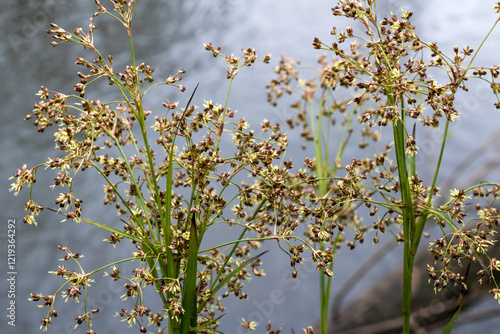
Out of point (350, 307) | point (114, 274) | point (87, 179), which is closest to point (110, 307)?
point (87, 179)

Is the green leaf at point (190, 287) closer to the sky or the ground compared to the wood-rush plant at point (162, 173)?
closer to the ground

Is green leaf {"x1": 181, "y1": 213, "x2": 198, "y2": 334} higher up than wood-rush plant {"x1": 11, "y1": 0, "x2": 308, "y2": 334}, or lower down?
lower down

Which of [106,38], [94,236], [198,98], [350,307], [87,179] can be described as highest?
[106,38]

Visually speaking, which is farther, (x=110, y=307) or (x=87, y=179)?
(x=87, y=179)

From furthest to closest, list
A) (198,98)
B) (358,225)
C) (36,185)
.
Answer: (198,98)
(36,185)
(358,225)

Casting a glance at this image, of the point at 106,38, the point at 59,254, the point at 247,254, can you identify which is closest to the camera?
the point at 247,254

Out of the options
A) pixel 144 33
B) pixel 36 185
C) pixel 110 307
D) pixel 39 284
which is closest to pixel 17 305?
pixel 39 284

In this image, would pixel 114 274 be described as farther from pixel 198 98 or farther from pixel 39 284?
pixel 198 98

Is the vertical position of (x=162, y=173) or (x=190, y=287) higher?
(x=162, y=173)

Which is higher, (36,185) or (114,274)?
(36,185)

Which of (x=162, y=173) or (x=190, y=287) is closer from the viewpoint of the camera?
(x=190, y=287)
